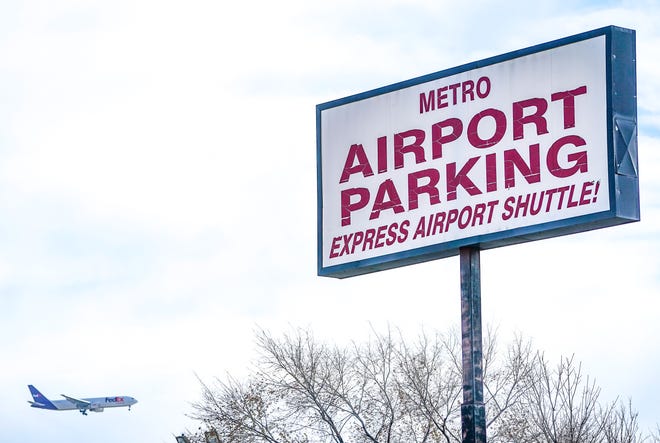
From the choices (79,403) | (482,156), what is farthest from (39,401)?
(482,156)

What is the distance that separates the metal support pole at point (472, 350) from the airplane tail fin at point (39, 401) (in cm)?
14560

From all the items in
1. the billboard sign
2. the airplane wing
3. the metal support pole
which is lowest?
the metal support pole

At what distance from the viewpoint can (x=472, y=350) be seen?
22156 mm

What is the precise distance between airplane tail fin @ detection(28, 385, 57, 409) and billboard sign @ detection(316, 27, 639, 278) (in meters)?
144

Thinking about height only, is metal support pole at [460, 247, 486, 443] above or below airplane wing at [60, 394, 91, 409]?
below

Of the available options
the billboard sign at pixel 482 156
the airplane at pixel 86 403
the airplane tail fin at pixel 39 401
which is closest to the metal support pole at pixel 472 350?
the billboard sign at pixel 482 156

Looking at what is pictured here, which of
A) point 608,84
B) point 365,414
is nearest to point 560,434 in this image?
point 365,414

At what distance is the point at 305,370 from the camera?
41.1 meters

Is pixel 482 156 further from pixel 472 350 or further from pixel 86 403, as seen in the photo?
pixel 86 403

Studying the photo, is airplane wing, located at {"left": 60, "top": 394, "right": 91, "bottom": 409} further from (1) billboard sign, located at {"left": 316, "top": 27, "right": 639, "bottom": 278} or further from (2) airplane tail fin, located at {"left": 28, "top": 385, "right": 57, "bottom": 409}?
(1) billboard sign, located at {"left": 316, "top": 27, "right": 639, "bottom": 278}

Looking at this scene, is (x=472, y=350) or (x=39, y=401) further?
(x=39, y=401)

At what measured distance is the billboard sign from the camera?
21.5 m

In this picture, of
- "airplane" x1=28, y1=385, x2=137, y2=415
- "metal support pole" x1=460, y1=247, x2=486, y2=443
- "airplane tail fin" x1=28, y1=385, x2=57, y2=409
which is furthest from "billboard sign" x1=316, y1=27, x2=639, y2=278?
"airplane tail fin" x1=28, y1=385, x2=57, y2=409

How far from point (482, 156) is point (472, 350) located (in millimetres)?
2880
